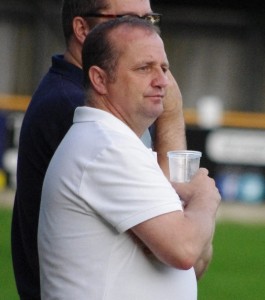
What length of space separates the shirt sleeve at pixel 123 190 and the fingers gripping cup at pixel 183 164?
22cm

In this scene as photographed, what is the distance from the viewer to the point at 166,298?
3.55m

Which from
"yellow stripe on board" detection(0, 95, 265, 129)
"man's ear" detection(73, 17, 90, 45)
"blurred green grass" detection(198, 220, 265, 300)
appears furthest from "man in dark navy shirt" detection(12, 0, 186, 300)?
"yellow stripe on board" detection(0, 95, 265, 129)

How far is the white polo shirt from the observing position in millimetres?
3463

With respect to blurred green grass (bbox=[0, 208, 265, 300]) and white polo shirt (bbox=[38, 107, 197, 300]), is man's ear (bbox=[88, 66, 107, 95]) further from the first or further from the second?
blurred green grass (bbox=[0, 208, 265, 300])

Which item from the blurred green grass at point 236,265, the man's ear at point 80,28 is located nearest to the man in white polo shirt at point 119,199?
the man's ear at point 80,28

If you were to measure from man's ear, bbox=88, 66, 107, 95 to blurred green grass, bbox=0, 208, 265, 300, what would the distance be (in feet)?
18.8

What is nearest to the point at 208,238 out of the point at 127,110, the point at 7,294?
the point at 127,110

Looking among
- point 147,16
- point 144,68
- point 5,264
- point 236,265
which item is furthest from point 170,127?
point 236,265

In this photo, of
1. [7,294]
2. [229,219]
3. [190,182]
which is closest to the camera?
[190,182]

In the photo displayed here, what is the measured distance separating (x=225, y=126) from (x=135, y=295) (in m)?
12.0

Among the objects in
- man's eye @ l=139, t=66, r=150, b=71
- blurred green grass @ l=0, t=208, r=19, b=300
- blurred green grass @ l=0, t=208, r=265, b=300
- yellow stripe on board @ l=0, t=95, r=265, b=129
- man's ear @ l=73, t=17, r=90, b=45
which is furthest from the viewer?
yellow stripe on board @ l=0, t=95, r=265, b=129

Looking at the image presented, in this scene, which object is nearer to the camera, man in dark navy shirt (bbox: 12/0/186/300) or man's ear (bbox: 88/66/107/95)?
man's ear (bbox: 88/66/107/95)

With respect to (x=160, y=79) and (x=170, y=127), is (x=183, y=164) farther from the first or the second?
(x=170, y=127)

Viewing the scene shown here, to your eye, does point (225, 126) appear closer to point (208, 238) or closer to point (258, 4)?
point (258, 4)
